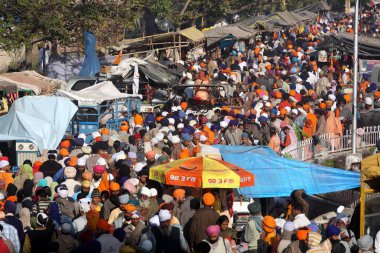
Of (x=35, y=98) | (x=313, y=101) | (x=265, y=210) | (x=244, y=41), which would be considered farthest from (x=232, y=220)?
(x=244, y=41)

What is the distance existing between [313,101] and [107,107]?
5.70m

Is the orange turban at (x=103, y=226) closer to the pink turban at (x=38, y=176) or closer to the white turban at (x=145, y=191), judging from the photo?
the white turban at (x=145, y=191)

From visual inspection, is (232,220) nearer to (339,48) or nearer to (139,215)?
(139,215)

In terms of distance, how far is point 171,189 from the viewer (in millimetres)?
16672

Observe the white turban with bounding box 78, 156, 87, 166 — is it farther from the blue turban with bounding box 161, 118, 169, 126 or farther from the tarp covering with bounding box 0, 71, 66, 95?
the tarp covering with bounding box 0, 71, 66, 95

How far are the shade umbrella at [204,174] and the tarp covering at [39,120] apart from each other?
641 centimetres

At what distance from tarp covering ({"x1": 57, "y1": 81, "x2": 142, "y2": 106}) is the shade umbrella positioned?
30.2 ft

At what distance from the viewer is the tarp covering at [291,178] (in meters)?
16.9

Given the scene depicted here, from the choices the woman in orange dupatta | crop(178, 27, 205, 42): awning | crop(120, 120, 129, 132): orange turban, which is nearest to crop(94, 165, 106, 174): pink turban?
crop(120, 120, 129, 132): orange turban

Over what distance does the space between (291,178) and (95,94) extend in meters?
9.63

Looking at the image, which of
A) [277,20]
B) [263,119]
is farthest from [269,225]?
[277,20]

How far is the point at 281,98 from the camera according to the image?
94.4 ft

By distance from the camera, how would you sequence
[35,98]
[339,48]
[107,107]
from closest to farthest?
[35,98], [107,107], [339,48]

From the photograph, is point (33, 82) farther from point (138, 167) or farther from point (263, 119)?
point (138, 167)
